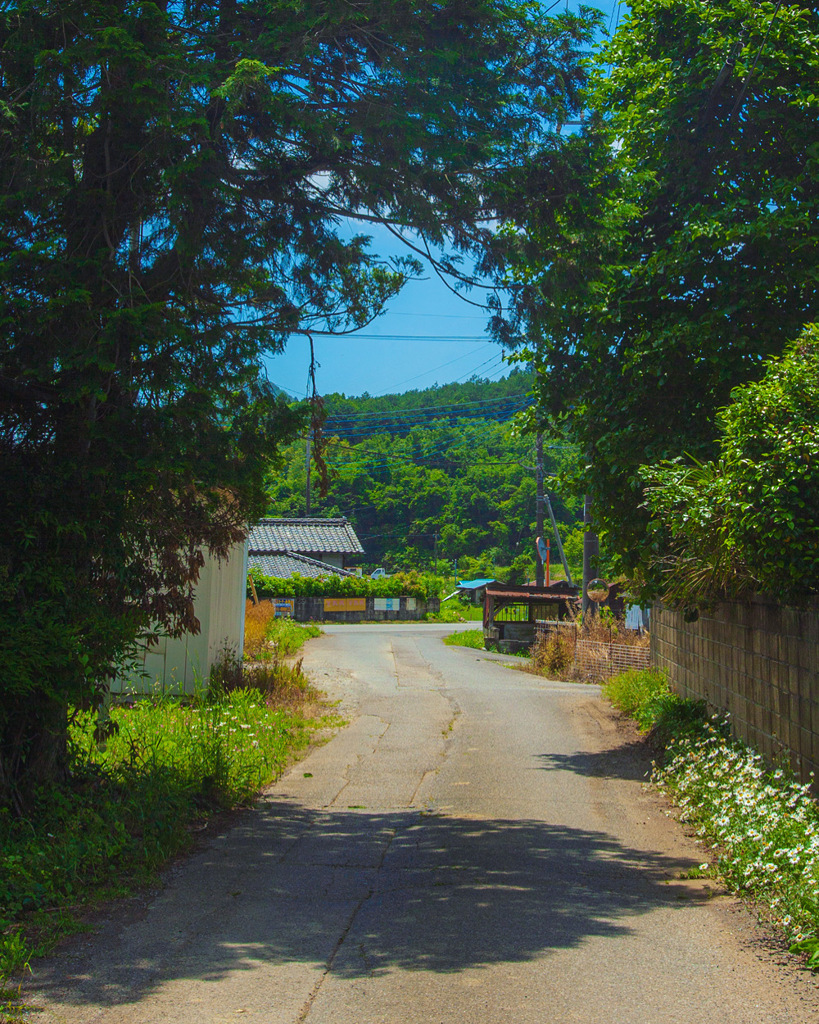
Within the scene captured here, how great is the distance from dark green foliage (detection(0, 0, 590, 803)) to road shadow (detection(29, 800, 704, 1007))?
1.80 meters

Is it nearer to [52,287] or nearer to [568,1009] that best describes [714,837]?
[568,1009]

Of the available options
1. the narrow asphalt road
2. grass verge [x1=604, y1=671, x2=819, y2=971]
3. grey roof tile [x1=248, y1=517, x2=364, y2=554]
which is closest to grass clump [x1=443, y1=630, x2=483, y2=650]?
grey roof tile [x1=248, y1=517, x2=364, y2=554]

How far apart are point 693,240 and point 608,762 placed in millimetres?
5993

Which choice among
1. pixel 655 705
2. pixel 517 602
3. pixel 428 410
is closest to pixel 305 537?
pixel 428 410

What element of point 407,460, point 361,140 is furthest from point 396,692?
point 407,460

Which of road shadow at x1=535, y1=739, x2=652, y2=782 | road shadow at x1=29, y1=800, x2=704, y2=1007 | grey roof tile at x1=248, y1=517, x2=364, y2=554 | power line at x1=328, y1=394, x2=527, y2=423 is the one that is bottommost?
road shadow at x1=535, y1=739, x2=652, y2=782

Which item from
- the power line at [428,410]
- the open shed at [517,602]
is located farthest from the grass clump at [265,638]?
the power line at [428,410]

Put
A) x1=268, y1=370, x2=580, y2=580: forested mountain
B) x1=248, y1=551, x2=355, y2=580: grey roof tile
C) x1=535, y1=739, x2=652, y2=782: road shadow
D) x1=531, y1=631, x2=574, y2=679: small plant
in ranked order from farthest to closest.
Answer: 1. x1=268, y1=370, x2=580, y2=580: forested mountain
2. x1=248, y1=551, x2=355, y2=580: grey roof tile
3. x1=531, y1=631, x2=574, y2=679: small plant
4. x1=535, y1=739, x2=652, y2=782: road shadow

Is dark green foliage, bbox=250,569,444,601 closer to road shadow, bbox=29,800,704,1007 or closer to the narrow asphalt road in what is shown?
the narrow asphalt road

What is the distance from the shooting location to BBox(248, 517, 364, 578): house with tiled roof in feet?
166

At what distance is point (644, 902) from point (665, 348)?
6.08m

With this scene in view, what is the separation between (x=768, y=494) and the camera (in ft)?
20.9

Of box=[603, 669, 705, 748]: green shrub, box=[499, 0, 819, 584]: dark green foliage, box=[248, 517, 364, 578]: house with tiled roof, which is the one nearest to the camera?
box=[499, 0, 819, 584]: dark green foliage

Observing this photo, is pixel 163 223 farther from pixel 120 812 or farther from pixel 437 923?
pixel 437 923
